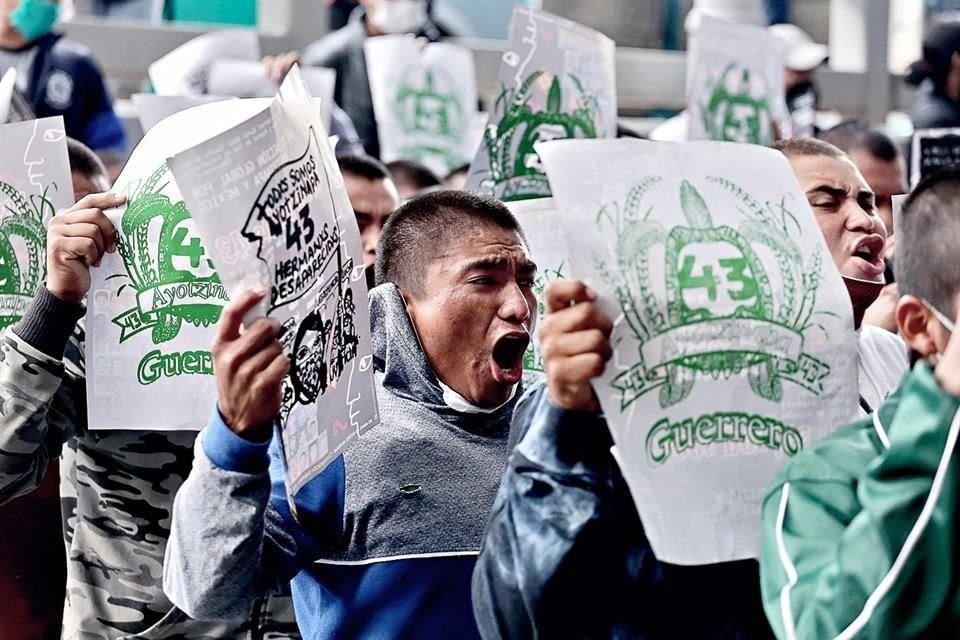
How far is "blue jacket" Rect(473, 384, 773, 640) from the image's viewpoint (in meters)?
2.30

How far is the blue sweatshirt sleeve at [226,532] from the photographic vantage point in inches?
99.5

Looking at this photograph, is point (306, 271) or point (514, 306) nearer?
point (306, 271)

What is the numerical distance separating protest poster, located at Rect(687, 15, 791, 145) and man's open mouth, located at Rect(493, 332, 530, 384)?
2882 mm

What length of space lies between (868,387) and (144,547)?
56.5 inches

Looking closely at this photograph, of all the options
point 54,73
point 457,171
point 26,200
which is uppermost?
point 26,200

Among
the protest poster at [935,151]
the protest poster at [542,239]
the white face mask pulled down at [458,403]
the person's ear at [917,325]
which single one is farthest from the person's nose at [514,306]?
the protest poster at [935,151]

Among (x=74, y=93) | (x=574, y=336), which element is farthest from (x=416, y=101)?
(x=574, y=336)

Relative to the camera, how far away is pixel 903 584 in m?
1.97

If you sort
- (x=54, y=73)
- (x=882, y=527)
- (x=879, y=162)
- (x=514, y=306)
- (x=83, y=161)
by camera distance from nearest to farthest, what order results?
(x=882, y=527) < (x=514, y=306) < (x=83, y=161) < (x=879, y=162) < (x=54, y=73)

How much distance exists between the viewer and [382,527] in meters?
2.97

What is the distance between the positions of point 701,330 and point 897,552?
0.45 metres

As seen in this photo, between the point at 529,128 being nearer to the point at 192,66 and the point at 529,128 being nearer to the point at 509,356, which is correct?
the point at 509,356

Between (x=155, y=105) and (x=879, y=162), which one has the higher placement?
(x=155, y=105)

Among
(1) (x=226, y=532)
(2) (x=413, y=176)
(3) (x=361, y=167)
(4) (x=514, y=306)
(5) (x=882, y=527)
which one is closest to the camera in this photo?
(5) (x=882, y=527)
